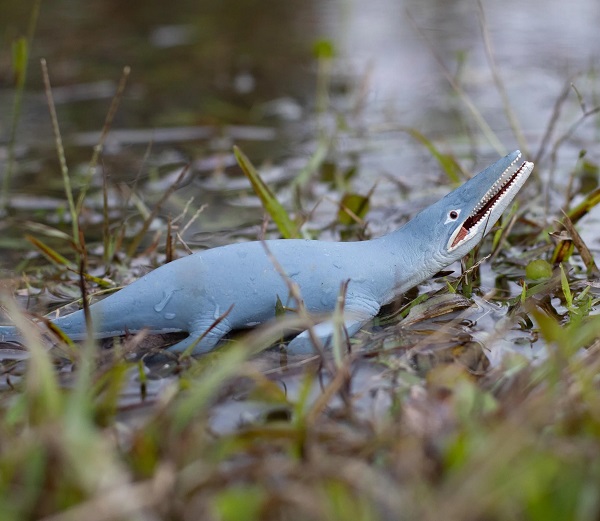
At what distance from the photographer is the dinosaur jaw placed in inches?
101

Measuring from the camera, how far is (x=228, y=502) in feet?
5.03

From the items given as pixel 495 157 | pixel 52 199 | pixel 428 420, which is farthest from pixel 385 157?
pixel 428 420

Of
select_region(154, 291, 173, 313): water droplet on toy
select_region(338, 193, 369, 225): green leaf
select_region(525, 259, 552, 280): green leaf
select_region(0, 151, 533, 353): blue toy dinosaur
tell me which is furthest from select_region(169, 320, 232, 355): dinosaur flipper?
select_region(338, 193, 369, 225): green leaf

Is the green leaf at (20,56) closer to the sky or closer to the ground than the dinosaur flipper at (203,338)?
closer to the sky

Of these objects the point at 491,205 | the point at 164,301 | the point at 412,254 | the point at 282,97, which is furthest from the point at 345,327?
the point at 282,97

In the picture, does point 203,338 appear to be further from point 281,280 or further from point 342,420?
point 342,420

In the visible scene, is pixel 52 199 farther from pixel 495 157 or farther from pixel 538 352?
pixel 538 352

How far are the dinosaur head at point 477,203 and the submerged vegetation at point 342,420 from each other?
174 mm

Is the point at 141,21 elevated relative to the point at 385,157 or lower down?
elevated

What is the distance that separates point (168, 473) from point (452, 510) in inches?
20.8

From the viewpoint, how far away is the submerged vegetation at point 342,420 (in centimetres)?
154

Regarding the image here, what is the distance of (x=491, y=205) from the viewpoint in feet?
8.50

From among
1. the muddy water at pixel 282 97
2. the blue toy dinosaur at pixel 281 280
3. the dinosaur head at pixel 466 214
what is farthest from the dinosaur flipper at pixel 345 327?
the muddy water at pixel 282 97

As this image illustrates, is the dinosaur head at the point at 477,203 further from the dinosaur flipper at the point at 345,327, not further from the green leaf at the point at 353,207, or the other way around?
the green leaf at the point at 353,207
